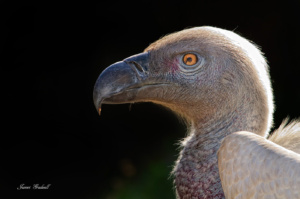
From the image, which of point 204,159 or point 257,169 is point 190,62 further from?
point 257,169

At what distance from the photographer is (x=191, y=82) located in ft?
13.6

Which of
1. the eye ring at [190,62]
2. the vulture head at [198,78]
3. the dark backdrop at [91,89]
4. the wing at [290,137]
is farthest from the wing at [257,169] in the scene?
the dark backdrop at [91,89]

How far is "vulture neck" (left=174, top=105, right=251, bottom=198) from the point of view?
374cm

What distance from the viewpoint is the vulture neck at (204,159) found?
12.3 ft

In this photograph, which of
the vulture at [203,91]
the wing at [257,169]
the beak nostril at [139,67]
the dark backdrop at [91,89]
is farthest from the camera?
the dark backdrop at [91,89]

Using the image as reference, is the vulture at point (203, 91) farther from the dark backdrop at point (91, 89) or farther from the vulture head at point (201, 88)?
the dark backdrop at point (91, 89)

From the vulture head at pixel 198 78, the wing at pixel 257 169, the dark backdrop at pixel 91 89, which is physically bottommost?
the dark backdrop at pixel 91 89

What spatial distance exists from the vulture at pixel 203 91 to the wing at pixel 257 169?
34 cm

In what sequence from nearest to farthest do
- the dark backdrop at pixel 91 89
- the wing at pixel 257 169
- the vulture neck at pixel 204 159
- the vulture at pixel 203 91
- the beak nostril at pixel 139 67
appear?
the wing at pixel 257 169
the vulture neck at pixel 204 159
the vulture at pixel 203 91
the beak nostril at pixel 139 67
the dark backdrop at pixel 91 89

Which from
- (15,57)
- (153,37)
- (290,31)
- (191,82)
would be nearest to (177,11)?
(153,37)

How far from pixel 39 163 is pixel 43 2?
2604 mm

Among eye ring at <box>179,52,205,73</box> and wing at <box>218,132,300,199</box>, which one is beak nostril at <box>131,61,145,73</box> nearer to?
eye ring at <box>179,52,205,73</box>

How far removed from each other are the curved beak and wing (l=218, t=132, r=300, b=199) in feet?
3.09

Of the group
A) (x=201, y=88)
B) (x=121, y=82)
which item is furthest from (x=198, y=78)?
(x=121, y=82)
